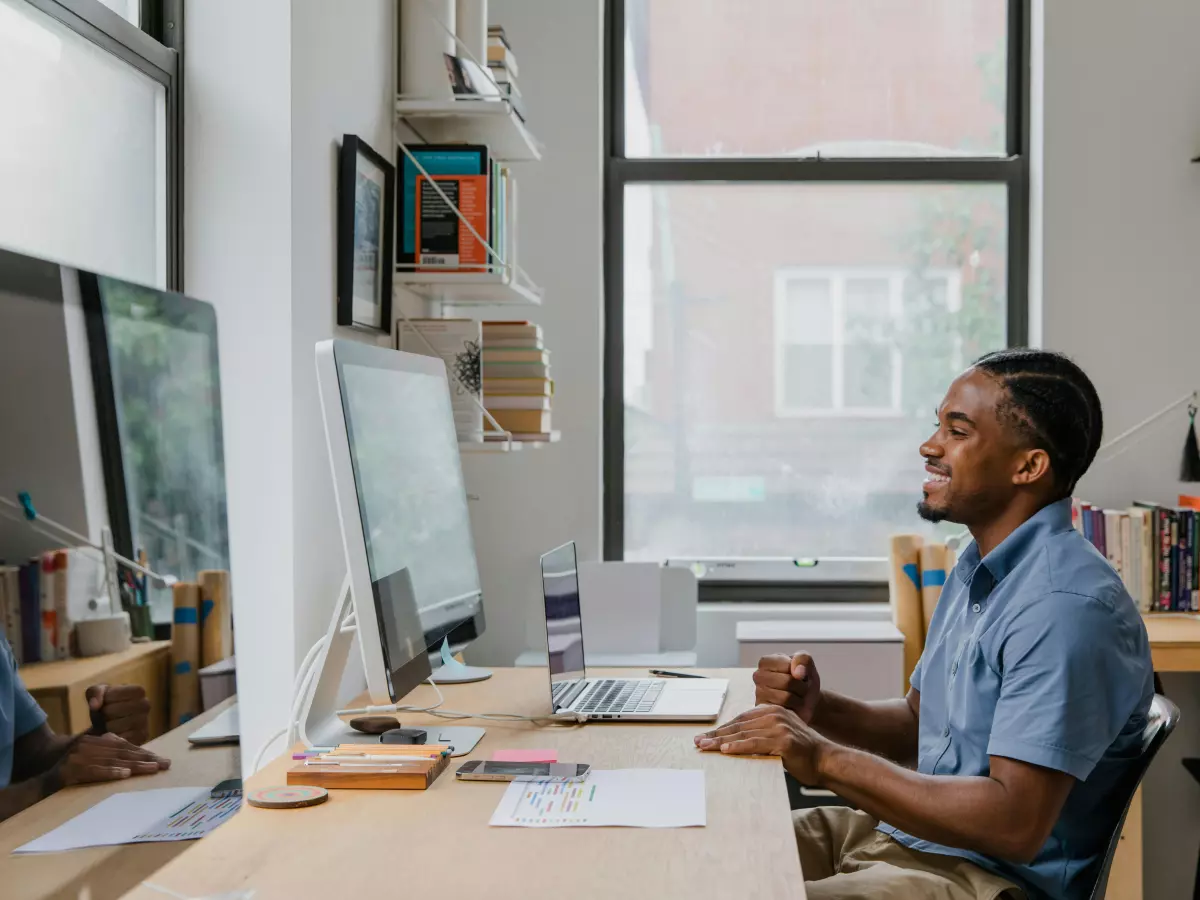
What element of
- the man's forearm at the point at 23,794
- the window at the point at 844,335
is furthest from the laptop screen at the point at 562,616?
the window at the point at 844,335

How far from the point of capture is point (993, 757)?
59.8 inches

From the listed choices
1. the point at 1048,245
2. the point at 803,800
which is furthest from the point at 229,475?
the point at 1048,245

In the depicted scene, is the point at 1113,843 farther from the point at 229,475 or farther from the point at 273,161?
the point at 273,161

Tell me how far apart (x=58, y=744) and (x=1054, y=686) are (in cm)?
116

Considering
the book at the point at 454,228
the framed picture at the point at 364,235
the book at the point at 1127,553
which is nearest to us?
the framed picture at the point at 364,235

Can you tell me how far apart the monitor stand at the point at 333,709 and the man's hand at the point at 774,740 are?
0.36m

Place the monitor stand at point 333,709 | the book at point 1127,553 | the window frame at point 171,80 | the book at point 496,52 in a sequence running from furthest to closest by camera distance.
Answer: the book at point 1127,553
the book at point 496,52
the window frame at point 171,80
the monitor stand at point 333,709

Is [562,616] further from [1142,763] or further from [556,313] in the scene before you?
[556,313]

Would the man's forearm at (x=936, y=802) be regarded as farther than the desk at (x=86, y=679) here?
Yes

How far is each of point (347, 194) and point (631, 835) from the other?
5.09 feet

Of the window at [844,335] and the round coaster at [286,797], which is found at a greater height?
the window at [844,335]

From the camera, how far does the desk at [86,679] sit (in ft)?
2.41

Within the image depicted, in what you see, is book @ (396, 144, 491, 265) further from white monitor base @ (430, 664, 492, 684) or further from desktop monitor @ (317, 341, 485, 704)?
white monitor base @ (430, 664, 492, 684)

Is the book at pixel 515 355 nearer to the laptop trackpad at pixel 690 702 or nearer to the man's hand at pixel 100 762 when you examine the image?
the laptop trackpad at pixel 690 702
